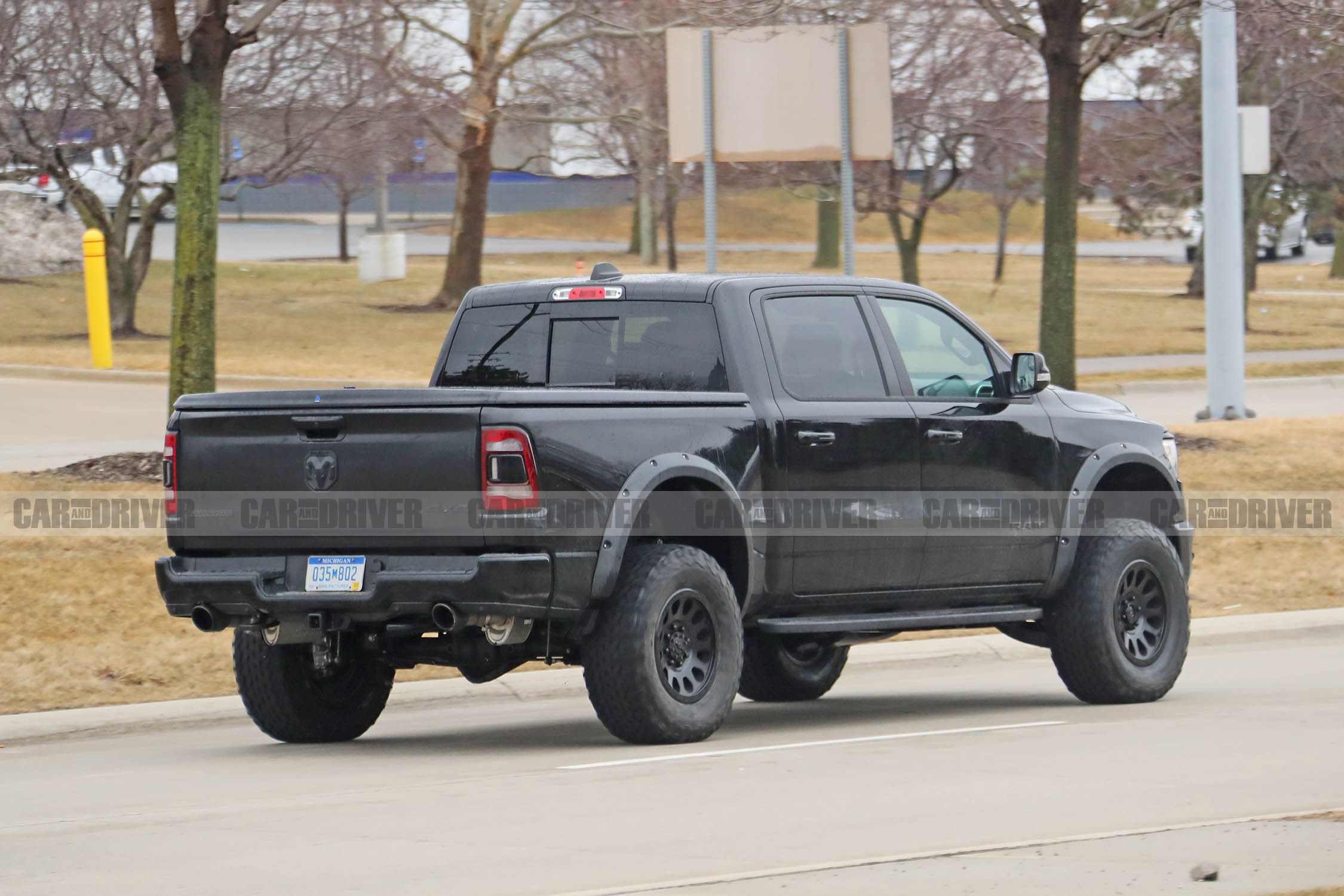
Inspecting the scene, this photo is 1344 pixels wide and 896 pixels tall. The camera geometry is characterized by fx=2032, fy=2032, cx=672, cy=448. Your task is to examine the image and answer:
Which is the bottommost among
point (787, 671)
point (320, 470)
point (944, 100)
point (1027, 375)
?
point (787, 671)

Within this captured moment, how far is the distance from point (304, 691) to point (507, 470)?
2.18 metres

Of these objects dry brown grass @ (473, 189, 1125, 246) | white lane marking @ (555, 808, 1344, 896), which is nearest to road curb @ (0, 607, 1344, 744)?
white lane marking @ (555, 808, 1344, 896)

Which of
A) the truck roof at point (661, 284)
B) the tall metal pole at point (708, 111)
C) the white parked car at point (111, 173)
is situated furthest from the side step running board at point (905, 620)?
the white parked car at point (111, 173)

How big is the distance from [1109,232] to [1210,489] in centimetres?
6371

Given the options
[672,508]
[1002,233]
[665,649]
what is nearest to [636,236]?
[1002,233]

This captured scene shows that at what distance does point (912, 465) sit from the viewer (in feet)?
32.1

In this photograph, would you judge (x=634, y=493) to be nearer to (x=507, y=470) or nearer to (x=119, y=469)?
(x=507, y=470)

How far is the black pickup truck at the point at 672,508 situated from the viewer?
327 inches

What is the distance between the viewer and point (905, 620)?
9805 millimetres

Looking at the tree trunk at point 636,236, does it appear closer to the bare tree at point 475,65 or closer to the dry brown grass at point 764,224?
the dry brown grass at point 764,224

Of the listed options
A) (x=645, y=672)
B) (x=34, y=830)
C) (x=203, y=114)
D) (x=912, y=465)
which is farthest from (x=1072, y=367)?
(x=34, y=830)

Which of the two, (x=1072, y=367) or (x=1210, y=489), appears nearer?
(x=1210, y=489)

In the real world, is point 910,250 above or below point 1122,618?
above

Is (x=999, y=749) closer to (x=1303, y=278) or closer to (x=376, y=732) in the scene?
(x=376, y=732)
